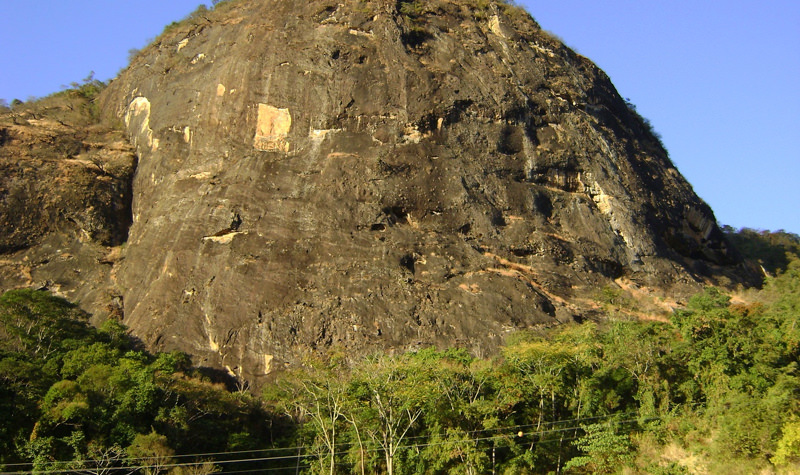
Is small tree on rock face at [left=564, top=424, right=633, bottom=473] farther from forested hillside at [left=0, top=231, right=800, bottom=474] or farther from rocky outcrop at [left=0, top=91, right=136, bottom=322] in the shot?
rocky outcrop at [left=0, top=91, right=136, bottom=322]

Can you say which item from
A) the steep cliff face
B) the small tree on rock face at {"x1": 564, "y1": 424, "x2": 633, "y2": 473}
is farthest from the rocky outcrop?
the small tree on rock face at {"x1": 564, "y1": 424, "x2": 633, "y2": 473}

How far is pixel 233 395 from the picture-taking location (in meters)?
28.0

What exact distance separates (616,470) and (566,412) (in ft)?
9.26

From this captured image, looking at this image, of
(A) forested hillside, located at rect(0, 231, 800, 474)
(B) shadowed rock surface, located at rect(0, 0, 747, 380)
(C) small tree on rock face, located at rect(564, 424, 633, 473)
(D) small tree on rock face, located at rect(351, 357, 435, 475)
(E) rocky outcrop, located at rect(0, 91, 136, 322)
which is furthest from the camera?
(E) rocky outcrop, located at rect(0, 91, 136, 322)

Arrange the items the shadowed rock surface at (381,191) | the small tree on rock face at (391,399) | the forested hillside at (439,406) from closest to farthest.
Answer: the forested hillside at (439,406) → the small tree on rock face at (391,399) → the shadowed rock surface at (381,191)

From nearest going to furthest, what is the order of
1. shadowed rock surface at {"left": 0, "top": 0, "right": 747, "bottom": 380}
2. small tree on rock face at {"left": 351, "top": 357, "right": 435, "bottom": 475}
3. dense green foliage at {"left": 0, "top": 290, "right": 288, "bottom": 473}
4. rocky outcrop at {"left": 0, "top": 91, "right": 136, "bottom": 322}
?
1. dense green foliage at {"left": 0, "top": 290, "right": 288, "bottom": 473}
2. small tree on rock face at {"left": 351, "top": 357, "right": 435, "bottom": 475}
3. shadowed rock surface at {"left": 0, "top": 0, "right": 747, "bottom": 380}
4. rocky outcrop at {"left": 0, "top": 91, "right": 136, "bottom": 322}

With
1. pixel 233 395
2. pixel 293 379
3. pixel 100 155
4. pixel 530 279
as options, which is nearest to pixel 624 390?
pixel 530 279

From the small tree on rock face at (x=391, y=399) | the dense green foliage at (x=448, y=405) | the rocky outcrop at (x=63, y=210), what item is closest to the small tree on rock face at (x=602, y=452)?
the dense green foliage at (x=448, y=405)

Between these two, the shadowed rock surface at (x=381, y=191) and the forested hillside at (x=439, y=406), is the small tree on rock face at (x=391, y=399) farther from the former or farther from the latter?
the shadowed rock surface at (x=381, y=191)

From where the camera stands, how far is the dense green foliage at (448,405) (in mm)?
24234

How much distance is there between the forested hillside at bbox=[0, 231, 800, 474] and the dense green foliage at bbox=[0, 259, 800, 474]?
6 centimetres

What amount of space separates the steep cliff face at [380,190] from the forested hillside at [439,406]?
8.27 ft

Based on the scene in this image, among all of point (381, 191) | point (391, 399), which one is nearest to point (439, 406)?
point (391, 399)

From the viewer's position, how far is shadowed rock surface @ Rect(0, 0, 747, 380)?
3155 cm
